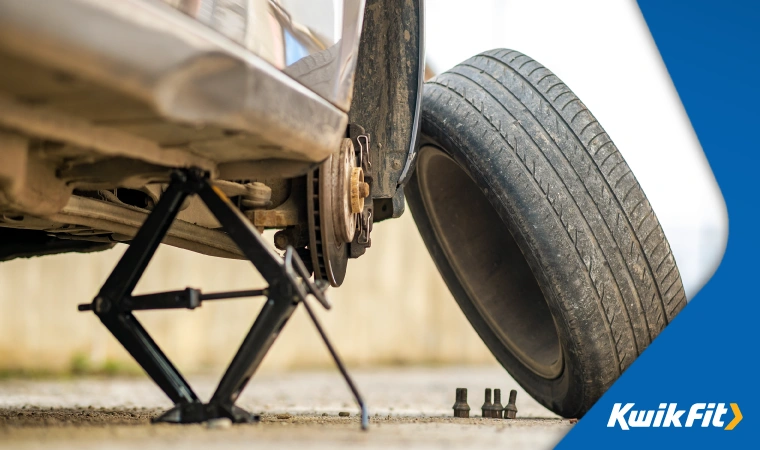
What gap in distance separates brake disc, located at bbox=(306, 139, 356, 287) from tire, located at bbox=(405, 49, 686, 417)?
1.46 ft

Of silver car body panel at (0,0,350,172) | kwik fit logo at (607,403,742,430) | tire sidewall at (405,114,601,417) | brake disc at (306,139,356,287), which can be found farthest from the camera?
tire sidewall at (405,114,601,417)

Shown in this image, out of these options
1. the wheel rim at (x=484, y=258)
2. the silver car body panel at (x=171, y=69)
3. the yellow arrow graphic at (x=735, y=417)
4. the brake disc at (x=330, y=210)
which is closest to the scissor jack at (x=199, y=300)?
the silver car body panel at (x=171, y=69)

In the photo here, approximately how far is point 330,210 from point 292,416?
0.75 metres

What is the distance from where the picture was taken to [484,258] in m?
2.84

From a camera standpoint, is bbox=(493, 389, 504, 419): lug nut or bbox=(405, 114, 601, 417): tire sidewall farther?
bbox=(493, 389, 504, 419): lug nut

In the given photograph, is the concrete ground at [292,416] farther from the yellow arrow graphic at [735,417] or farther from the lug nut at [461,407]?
the yellow arrow graphic at [735,417]

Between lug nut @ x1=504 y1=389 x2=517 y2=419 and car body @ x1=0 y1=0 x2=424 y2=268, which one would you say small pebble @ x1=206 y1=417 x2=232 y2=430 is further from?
lug nut @ x1=504 y1=389 x2=517 y2=419

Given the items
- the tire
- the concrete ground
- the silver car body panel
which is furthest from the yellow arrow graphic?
the silver car body panel

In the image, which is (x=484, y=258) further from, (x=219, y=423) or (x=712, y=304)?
(x=219, y=423)

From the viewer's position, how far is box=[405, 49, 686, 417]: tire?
206 cm

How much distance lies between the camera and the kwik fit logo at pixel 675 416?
1.60 m

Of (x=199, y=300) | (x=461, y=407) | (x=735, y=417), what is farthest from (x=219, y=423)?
(x=461, y=407)

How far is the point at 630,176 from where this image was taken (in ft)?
7.14

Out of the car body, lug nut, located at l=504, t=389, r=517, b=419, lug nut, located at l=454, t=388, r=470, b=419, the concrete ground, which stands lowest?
the concrete ground
